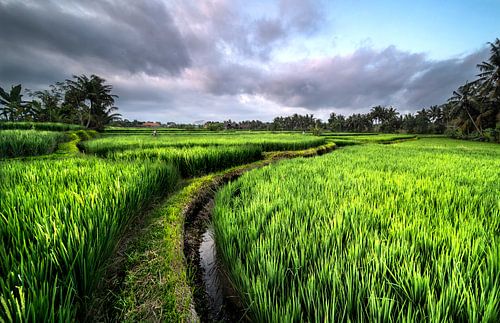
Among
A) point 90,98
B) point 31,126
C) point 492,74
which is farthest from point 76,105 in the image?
point 492,74

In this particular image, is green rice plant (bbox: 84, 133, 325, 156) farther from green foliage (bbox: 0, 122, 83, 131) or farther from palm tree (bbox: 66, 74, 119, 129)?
palm tree (bbox: 66, 74, 119, 129)

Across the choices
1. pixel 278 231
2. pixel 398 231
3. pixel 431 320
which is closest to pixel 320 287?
pixel 431 320

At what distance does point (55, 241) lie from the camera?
4.33 feet

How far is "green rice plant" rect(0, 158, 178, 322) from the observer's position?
36.3 inches

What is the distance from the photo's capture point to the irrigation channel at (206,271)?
159 cm

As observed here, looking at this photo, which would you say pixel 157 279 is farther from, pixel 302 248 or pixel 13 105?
pixel 13 105

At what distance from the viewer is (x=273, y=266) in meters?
1.36

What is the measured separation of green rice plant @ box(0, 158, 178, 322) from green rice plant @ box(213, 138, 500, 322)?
981 mm

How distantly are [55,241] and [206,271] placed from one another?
1.34 metres

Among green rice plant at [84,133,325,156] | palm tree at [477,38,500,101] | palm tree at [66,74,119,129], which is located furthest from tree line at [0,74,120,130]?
palm tree at [477,38,500,101]

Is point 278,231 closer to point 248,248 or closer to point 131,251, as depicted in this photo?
point 248,248

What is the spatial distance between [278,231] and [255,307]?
0.78m

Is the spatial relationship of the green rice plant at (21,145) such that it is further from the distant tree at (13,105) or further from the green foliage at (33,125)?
the distant tree at (13,105)

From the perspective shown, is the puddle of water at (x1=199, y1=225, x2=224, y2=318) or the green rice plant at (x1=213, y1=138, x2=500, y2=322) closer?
the green rice plant at (x1=213, y1=138, x2=500, y2=322)
